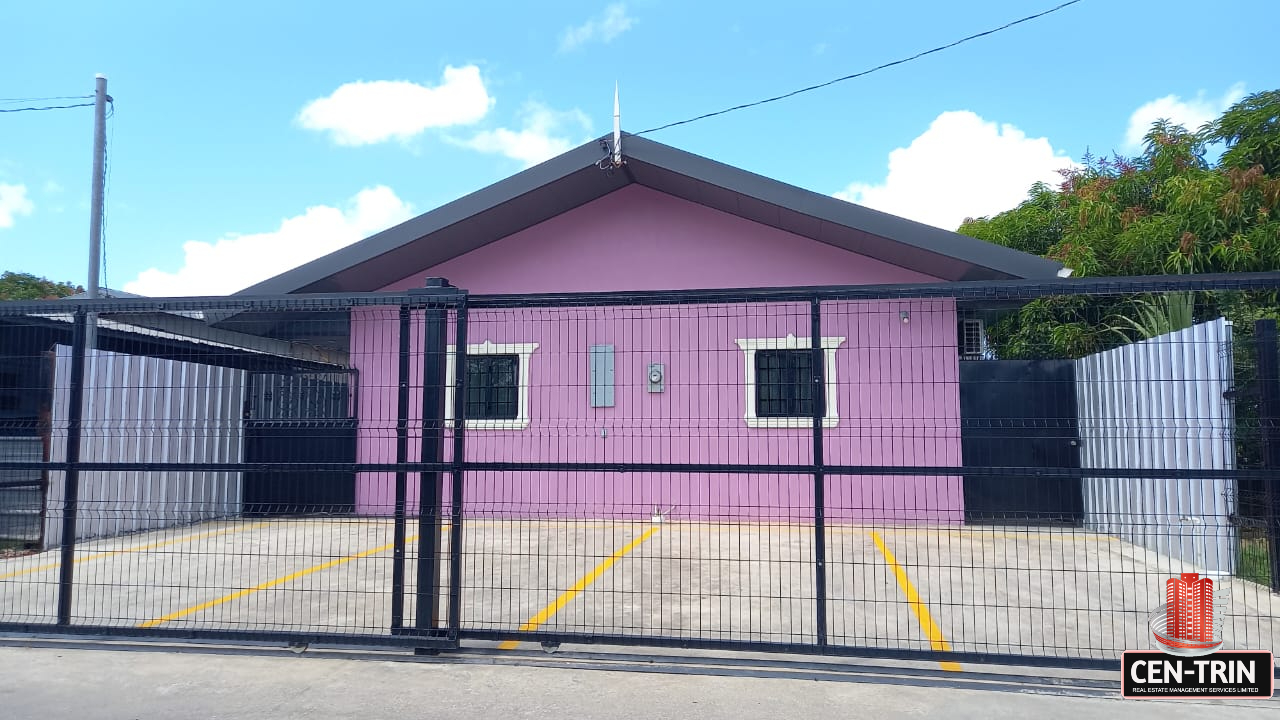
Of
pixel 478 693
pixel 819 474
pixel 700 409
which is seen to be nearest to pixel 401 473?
pixel 478 693

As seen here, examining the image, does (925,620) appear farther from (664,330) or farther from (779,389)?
(779,389)

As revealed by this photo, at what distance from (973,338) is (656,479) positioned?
7.46 meters

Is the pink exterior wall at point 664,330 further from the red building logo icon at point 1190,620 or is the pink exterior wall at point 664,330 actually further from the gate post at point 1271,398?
the red building logo icon at point 1190,620

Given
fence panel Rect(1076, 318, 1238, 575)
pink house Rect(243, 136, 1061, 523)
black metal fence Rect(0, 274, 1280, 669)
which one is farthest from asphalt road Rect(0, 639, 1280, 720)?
pink house Rect(243, 136, 1061, 523)

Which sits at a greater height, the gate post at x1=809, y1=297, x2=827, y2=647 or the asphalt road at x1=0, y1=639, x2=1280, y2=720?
the gate post at x1=809, y1=297, x2=827, y2=647

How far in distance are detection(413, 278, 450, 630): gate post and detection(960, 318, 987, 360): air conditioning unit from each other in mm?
10360

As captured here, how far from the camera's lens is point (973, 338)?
1477 centimetres

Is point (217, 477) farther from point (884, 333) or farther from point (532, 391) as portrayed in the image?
point (884, 333)

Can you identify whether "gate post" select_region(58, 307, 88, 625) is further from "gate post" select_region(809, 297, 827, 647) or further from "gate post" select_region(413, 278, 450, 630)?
"gate post" select_region(809, 297, 827, 647)

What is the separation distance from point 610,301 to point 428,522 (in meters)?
1.79

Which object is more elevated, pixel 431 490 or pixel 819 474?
pixel 819 474

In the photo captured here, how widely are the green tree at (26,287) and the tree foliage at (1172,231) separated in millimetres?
32261


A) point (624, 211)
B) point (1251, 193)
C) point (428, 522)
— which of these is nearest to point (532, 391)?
point (624, 211)

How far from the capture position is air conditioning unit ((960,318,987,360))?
13.5 m
